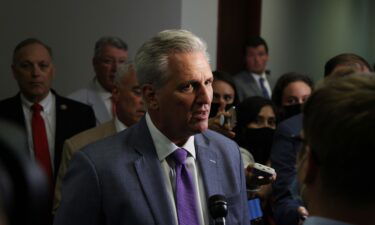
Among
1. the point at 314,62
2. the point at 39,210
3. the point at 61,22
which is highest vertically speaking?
the point at 39,210

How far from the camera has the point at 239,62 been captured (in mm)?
6629

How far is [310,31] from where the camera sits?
328 inches

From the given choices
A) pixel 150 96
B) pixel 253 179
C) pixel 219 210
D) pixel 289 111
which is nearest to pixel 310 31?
pixel 289 111

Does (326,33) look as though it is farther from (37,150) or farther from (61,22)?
(37,150)

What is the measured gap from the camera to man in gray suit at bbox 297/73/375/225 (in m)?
0.82

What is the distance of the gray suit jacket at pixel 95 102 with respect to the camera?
3857 millimetres

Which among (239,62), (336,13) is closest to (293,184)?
(239,62)

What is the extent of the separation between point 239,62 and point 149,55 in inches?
196

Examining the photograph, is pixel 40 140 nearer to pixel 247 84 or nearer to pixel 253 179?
pixel 253 179

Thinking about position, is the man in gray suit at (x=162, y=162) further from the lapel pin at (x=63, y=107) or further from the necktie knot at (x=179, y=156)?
the lapel pin at (x=63, y=107)

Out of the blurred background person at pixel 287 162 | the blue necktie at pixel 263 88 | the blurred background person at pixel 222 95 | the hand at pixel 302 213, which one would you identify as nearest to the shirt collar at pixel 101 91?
the blurred background person at pixel 222 95

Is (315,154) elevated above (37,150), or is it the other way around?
(315,154)

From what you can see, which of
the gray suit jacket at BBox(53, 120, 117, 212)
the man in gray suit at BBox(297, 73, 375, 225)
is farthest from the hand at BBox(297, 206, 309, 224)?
the man in gray suit at BBox(297, 73, 375, 225)

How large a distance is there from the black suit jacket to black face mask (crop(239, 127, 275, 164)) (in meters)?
0.98
